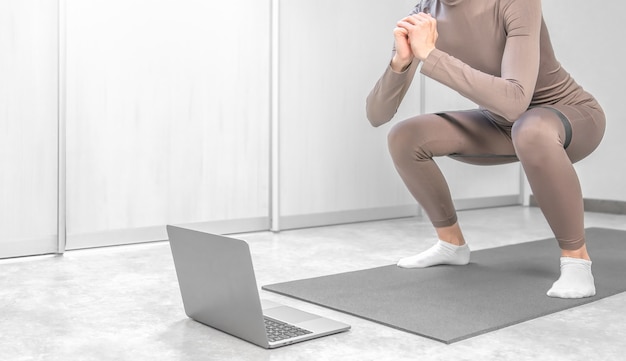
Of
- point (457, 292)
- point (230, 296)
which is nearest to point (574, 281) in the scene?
point (457, 292)

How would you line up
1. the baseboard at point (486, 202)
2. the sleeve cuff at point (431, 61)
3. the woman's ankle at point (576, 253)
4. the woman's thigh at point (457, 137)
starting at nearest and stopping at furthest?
the sleeve cuff at point (431, 61), the woman's ankle at point (576, 253), the woman's thigh at point (457, 137), the baseboard at point (486, 202)

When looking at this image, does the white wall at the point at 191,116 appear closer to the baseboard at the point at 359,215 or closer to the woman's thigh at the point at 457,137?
the baseboard at the point at 359,215

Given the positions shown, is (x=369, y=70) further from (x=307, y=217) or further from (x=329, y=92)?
(x=307, y=217)

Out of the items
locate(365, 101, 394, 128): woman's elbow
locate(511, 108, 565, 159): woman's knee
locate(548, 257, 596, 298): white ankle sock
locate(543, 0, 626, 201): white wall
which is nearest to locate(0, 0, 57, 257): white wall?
locate(365, 101, 394, 128): woman's elbow

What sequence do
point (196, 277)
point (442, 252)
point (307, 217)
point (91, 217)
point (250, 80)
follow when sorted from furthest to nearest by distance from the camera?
1. point (307, 217)
2. point (250, 80)
3. point (91, 217)
4. point (442, 252)
5. point (196, 277)

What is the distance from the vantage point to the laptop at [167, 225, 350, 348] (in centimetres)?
145

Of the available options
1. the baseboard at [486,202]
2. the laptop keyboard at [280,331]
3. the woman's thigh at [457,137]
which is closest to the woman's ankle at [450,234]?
the woman's thigh at [457,137]

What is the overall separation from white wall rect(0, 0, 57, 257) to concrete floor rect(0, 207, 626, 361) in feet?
0.39

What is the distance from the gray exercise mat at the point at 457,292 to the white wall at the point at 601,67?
167 centimetres

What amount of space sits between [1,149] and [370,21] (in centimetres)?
187

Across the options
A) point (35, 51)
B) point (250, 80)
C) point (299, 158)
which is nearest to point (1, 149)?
point (35, 51)

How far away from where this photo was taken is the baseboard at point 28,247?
2539 mm

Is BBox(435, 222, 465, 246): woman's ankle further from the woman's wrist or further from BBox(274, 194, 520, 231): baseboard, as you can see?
BBox(274, 194, 520, 231): baseboard

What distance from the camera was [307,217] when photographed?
134 inches
